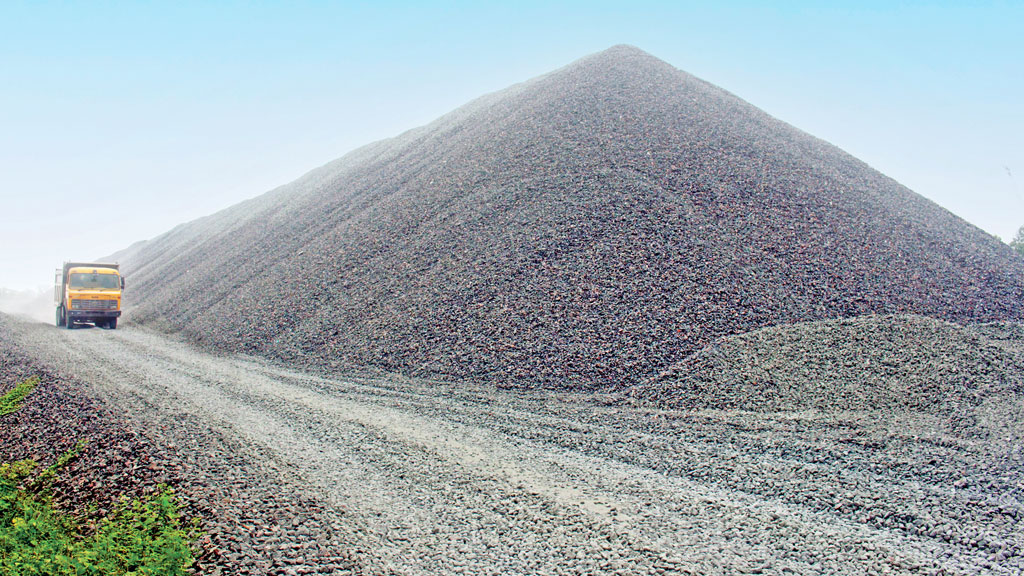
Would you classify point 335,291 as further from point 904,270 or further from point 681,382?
point 904,270

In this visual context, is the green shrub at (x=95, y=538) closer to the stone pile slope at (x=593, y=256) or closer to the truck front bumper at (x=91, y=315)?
Result: the stone pile slope at (x=593, y=256)

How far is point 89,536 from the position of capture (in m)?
4.61

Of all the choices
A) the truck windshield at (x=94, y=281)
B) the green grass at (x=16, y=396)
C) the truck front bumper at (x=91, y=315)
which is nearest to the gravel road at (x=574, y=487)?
the green grass at (x=16, y=396)

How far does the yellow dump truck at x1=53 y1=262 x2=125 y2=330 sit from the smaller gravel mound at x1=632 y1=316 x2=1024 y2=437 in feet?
66.5

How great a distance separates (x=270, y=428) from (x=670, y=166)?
46.8 ft

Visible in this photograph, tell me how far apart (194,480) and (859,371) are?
32.8 ft

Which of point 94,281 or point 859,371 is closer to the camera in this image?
point 859,371

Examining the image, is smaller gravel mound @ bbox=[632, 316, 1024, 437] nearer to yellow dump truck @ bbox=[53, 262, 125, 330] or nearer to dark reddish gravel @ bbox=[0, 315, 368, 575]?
dark reddish gravel @ bbox=[0, 315, 368, 575]

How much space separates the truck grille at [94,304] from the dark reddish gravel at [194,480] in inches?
544

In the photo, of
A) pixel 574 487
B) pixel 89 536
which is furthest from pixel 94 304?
pixel 574 487

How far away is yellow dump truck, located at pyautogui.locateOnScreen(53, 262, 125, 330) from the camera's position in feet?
64.8

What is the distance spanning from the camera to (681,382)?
375 inches

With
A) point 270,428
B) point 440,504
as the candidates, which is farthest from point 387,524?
point 270,428

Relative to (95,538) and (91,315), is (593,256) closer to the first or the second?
(95,538)
